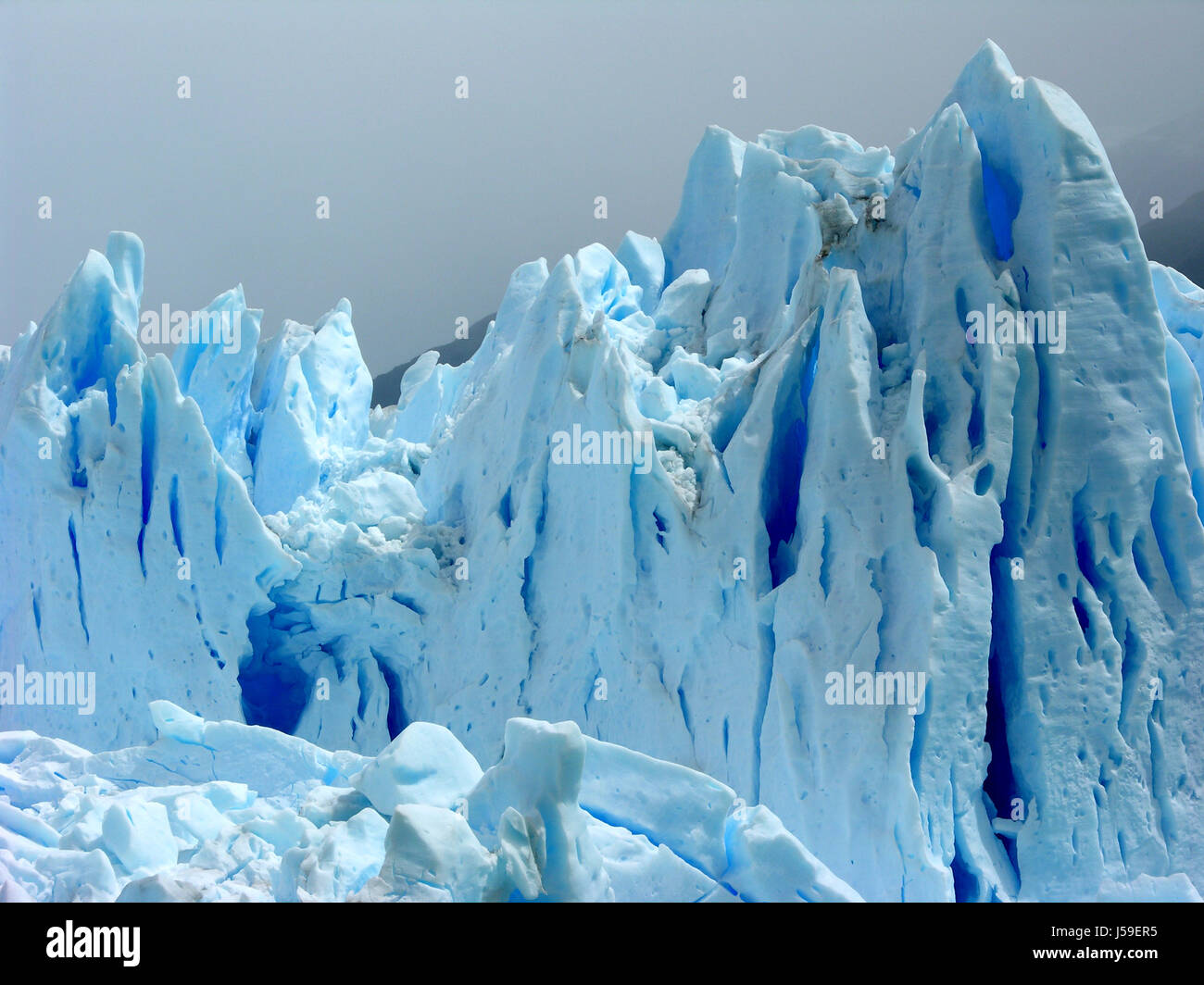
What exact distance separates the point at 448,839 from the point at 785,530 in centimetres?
440

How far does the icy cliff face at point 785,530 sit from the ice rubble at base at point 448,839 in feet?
6.70

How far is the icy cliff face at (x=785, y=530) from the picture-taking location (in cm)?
724

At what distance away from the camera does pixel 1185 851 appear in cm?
722

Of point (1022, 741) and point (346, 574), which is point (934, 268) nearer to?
point (1022, 741)

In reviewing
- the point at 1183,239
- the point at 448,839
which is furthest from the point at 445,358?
the point at 448,839

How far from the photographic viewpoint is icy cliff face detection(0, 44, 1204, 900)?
7.24m

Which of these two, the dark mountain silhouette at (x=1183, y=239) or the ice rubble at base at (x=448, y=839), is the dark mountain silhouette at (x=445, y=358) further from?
the ice rubble at base at (x=448, y=839)

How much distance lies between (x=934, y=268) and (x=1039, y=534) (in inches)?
83.9

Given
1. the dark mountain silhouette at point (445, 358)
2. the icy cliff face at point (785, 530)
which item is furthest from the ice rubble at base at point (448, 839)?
the dark mountain silhouette at point (445, 358)

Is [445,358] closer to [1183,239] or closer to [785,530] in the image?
[1183,239]

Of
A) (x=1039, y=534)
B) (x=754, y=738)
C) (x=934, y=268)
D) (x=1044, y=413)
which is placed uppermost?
(x=934, y=268)

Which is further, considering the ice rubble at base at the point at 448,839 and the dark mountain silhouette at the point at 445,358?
the dark mountain silhouette at the point at 445,358

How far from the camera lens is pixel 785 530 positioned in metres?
8.52
